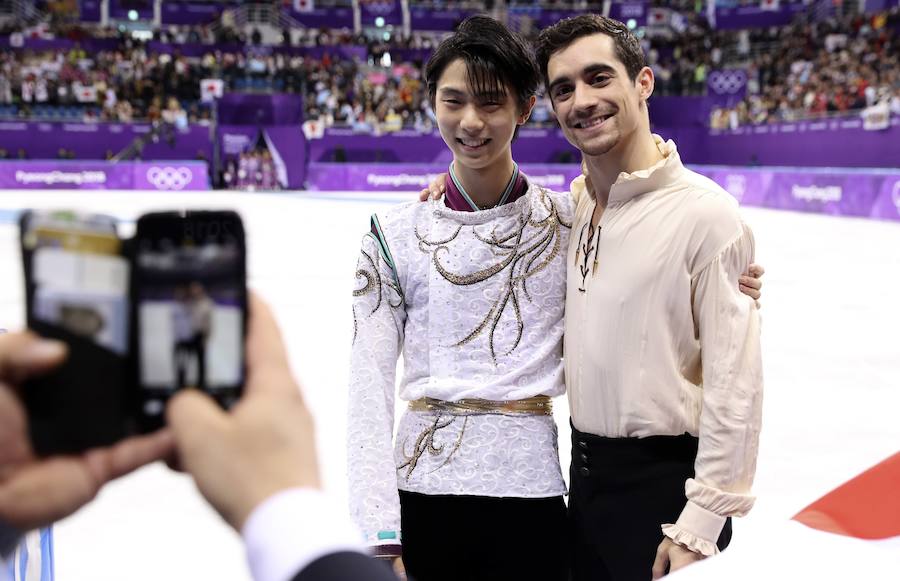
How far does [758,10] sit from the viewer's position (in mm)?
25922

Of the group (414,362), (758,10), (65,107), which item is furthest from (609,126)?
(758,10)

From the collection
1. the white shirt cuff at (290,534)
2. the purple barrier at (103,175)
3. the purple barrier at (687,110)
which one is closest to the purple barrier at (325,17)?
the purple barrier at (103,175)

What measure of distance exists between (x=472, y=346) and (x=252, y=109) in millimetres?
20704

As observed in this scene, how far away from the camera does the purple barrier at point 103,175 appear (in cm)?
1808

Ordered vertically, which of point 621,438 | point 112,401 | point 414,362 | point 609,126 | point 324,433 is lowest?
point 324,433

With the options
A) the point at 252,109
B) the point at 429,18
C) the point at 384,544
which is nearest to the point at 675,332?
the point at 384,544

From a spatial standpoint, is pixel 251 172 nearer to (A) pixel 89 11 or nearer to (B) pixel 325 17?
(B) pixel 325 17

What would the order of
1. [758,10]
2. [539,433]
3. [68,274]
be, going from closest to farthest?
[68,274], [539,433], [758,10]

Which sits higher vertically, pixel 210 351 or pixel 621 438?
pixel 210 351

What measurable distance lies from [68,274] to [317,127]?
68.3 ft

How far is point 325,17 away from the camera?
2986 cm

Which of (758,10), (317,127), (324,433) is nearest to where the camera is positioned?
(324,433)

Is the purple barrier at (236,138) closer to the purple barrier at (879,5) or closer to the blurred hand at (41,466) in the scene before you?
the purple barrier at (879,5)

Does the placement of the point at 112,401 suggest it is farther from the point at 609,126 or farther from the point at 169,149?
the point at 169,149
